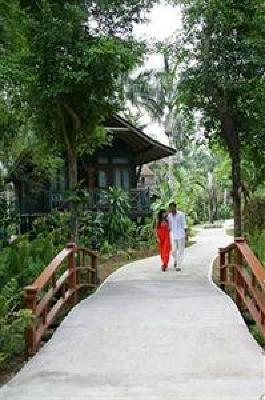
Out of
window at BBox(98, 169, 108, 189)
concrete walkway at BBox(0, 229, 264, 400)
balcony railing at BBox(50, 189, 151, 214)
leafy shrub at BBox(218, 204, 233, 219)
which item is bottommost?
A: concrete walkway at BBox(0, 229, 264, 400)

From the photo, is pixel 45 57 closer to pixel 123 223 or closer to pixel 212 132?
pixel 212 132

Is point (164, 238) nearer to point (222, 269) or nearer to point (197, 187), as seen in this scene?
point (222, 269)

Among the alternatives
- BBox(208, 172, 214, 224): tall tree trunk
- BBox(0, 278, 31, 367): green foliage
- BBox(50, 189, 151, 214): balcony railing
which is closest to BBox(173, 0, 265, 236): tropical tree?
BBox(0, 278, 31, 367): green foliage

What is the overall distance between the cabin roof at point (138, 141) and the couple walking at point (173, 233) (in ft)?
26.4

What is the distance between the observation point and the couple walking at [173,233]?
14.5m

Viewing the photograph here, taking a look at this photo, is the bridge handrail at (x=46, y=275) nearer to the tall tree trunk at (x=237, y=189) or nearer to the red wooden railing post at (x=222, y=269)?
the red wooden railing post at (x=222, y=269)

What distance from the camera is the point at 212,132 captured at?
1585 cm

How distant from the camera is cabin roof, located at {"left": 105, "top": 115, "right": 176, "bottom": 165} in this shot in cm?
2422

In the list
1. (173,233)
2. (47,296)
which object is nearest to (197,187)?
(173,233)

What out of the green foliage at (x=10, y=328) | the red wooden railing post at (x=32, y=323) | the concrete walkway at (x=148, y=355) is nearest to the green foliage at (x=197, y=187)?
the concrete walkway at (x=148, y=355)

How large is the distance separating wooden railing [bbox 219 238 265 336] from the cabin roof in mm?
11442

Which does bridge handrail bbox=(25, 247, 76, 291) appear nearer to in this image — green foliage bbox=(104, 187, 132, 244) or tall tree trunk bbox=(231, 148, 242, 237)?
tall tree trunk bbox=(231, 148, 242, 237)

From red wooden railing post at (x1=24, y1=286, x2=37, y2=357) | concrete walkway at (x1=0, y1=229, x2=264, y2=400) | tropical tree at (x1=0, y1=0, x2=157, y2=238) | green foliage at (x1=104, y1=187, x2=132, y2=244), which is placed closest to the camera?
concrete walkway at (x1=0, y1=229, x2=264, y2=400)

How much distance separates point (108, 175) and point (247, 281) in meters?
18.9
